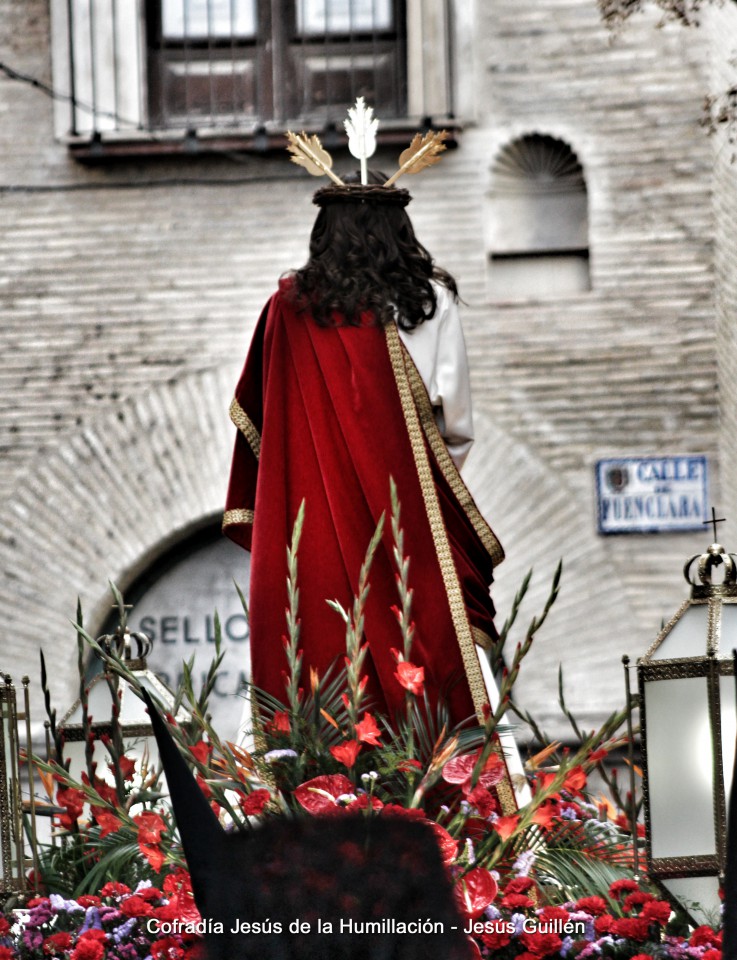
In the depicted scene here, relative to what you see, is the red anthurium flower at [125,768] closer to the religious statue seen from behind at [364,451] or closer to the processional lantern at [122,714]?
the processional lantern at [122,714]

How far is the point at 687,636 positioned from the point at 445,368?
41.0 inches

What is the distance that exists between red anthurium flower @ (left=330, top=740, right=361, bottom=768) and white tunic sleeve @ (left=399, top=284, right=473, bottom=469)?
1.20 metres

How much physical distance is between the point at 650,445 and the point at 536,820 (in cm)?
537

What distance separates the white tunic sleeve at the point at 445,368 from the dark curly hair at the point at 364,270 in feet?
0.09

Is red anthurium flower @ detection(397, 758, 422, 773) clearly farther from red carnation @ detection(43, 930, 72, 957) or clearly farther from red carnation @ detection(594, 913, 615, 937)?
red carnation @ detection(43, 930, 72, 957)

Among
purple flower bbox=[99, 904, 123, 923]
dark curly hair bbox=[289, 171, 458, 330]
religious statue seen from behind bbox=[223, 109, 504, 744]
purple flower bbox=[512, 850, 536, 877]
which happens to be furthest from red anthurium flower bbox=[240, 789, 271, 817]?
dark curly hair bbox=[289, 171, 458, 330]

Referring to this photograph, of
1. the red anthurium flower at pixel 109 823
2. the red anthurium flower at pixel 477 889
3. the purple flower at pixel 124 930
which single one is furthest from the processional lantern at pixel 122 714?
the red anthurium flower at pixel 477 889

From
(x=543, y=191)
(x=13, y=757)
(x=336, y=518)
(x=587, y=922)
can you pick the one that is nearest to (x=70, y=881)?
(x=13, y=757)

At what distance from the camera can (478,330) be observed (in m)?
8.29

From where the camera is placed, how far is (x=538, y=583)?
319 inches

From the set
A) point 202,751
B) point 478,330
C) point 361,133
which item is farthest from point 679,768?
point 478,330

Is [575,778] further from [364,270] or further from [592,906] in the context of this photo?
[364,270]

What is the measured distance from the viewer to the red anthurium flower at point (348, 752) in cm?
268

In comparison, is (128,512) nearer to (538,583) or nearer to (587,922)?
(538,583)
